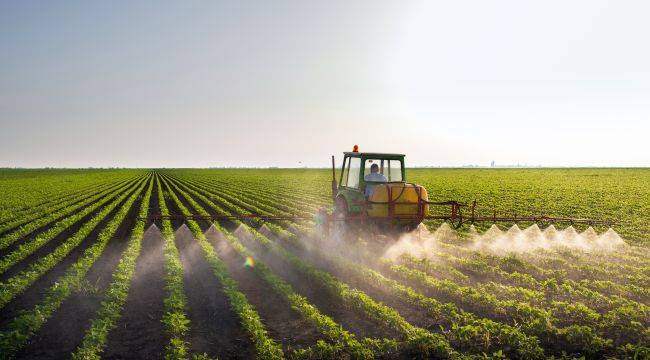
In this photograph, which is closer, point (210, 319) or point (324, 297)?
point (210, 319)

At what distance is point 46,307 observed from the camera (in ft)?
22.6

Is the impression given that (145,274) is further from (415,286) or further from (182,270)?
(415,286)

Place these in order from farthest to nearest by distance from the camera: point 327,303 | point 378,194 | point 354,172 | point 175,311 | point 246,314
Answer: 1. point 354,172
2. point 378,194
3. point 327,303
4. point 175,311
5. point 246,314

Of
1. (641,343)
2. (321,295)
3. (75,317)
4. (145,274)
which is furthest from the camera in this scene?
(145,274)

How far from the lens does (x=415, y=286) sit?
26.6 ft

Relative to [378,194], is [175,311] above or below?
below

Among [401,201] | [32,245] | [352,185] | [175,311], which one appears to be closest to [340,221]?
[352,185]

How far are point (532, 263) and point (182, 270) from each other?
8047 millimetres

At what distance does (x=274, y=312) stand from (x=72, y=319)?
3130 millimetres

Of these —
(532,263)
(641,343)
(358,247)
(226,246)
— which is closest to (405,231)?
(358,247)

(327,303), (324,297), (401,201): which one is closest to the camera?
(327,303)

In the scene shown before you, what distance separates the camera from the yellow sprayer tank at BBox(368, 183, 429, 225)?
33.8ft

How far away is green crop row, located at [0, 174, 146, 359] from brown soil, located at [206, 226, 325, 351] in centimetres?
309

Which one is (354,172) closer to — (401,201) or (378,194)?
(378,194)
